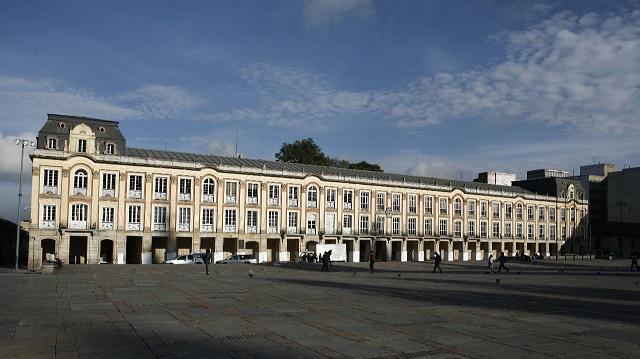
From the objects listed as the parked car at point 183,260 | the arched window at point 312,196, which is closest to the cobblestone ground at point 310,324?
the parked car at point 183,260

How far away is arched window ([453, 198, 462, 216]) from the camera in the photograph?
326 ft

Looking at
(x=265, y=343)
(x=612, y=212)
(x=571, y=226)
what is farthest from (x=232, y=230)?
(x=612, y=212)

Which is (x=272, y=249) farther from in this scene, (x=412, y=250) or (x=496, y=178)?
Result: (x=496, y=178)

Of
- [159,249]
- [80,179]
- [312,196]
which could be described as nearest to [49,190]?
[80,179]

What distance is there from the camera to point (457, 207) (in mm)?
99938

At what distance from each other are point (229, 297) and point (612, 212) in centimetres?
14133

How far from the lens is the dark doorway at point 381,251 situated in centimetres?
9144

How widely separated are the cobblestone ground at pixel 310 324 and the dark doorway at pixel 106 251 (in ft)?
136

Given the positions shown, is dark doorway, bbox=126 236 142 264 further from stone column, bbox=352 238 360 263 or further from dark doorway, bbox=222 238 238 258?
stone column, bbox=352 238 360 263

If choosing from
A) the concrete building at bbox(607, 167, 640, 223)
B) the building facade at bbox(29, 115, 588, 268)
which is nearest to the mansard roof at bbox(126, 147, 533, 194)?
the building facade at bbox(29, 115, 588, 268)

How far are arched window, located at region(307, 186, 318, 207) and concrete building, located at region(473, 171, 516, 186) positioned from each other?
56531mm

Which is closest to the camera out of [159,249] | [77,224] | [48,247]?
[77,224]

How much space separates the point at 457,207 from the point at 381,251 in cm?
1650

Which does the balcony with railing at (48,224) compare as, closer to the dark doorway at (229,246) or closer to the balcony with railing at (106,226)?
the balcony with railing at (106,226)
